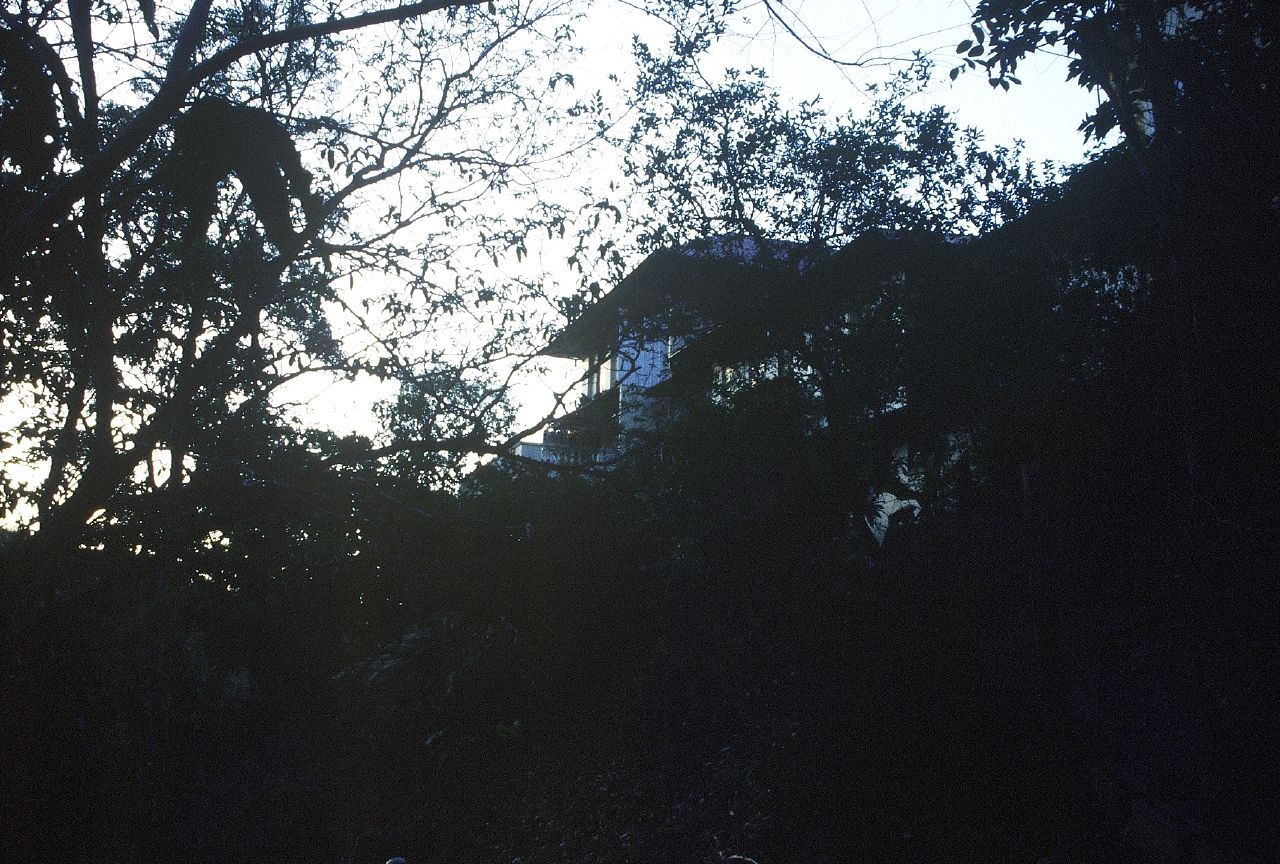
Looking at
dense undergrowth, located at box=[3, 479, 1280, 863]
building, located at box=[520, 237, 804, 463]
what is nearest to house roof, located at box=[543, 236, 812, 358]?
building, located at box=[520, 237, 804, 463]

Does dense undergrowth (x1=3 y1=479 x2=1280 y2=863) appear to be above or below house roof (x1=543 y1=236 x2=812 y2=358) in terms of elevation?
below

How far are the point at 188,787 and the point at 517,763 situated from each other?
4066 millimetres

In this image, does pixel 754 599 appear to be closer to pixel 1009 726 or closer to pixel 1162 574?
pixel 1009 726

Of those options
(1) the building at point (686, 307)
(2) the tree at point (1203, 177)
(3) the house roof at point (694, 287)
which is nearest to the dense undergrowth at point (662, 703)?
(2) the tree at point (1203, 177)

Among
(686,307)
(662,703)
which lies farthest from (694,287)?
(662,703)

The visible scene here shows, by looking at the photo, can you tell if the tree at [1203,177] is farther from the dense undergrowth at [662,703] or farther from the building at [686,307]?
the building at [686,307]

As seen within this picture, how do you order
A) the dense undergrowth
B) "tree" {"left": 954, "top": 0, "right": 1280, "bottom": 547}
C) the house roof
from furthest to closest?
the house roof
"tree" {"left": 954, "top": 0, "right": 1280, "bottom": 547}
the dense undergrowth

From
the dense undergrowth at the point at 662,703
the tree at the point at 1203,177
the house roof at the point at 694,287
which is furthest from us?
the house roof at the point at 694,287

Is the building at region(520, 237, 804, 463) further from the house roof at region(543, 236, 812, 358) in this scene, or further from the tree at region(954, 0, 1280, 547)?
the tree at region(954, 0, 1280, 547)

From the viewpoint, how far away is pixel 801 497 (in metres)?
9.31

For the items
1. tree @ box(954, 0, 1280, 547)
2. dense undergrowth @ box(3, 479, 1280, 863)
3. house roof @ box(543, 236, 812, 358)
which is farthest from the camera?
house roof @ box(543, 236, 812, 358)

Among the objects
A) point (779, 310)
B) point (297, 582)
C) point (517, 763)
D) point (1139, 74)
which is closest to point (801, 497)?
point (779, 310)

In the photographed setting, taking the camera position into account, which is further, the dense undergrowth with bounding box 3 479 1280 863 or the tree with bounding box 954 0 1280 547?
the tree with bounding box 954 0 1280 547

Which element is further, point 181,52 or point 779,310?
point 779,310
